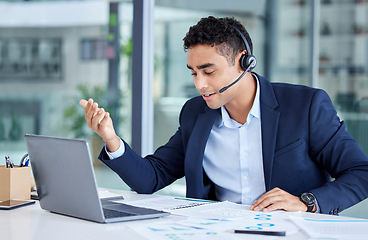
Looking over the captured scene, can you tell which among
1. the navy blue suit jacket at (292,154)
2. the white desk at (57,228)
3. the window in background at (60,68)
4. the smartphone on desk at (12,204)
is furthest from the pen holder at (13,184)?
the window in background at (60,68)

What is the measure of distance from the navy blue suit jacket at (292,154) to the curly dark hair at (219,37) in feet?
0.69

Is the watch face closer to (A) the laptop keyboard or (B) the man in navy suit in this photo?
(B) the man in navy suit

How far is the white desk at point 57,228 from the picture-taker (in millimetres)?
1419

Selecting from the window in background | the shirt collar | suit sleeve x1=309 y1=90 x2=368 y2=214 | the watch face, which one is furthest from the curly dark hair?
the window in background

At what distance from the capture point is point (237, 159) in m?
2.25

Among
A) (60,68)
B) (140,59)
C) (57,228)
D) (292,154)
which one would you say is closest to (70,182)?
(57,228)

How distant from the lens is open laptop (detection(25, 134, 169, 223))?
60.1 inches

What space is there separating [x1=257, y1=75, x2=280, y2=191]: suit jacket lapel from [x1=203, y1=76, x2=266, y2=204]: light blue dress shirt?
0.14 feet

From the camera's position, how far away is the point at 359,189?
193cm

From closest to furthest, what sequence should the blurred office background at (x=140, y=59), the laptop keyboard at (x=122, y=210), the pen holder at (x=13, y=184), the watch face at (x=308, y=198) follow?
1. the laptop keyboard at (x=122, y=210)
2. the watch face at (x=308, y=198)
3. the pen holder at (x=13, y=184)
4. the blurred office background at (x=140, y=59)

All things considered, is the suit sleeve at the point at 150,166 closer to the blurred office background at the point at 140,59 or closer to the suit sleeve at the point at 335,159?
the suit sleeve at the point at 335,159

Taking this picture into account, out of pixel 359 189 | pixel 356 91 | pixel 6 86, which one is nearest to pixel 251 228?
pixel 359 189

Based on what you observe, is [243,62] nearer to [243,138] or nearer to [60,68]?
[243,138]

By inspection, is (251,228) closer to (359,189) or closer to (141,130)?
(359,189)
